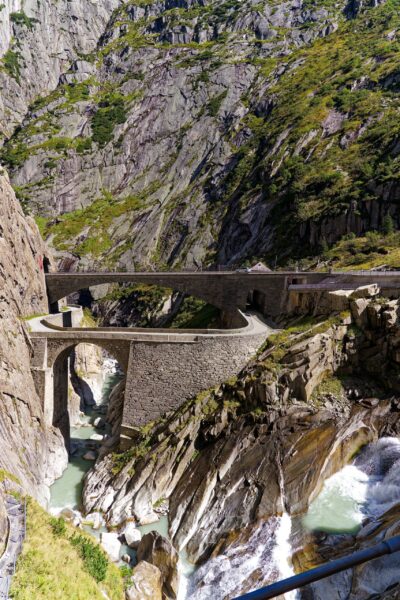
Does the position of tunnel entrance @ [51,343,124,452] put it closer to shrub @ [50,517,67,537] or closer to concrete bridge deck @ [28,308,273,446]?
concrete bridge deck @ [28,308,273,446]

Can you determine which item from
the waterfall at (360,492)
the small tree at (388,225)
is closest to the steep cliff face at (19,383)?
the waterfall at (360,492)

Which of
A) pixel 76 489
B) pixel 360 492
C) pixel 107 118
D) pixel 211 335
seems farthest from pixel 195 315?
pixel 107 118

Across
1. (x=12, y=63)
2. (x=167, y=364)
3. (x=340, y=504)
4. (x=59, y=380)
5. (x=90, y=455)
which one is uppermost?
(x=12, y=63)

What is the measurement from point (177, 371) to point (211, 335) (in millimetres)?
3528

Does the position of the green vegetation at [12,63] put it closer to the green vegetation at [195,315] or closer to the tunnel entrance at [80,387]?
the green vegetation at [195,315]

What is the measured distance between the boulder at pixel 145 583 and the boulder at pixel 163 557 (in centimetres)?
40

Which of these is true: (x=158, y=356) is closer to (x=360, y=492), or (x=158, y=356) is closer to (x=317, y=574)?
(x=360, y=492)

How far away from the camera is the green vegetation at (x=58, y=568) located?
35.6 ft

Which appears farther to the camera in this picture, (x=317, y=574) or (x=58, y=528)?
(x=58, y=528)

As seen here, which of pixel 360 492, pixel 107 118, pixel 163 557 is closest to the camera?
pixel 163 557

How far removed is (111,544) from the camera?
1914 cm

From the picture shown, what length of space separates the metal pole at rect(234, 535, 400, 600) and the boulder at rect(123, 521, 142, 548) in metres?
19.9

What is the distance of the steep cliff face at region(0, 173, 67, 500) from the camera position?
22312 mm

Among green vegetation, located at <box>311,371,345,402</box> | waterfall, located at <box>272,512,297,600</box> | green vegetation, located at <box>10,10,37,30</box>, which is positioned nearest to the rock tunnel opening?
green vegetation, located at <box>311,371,345,402</box>
